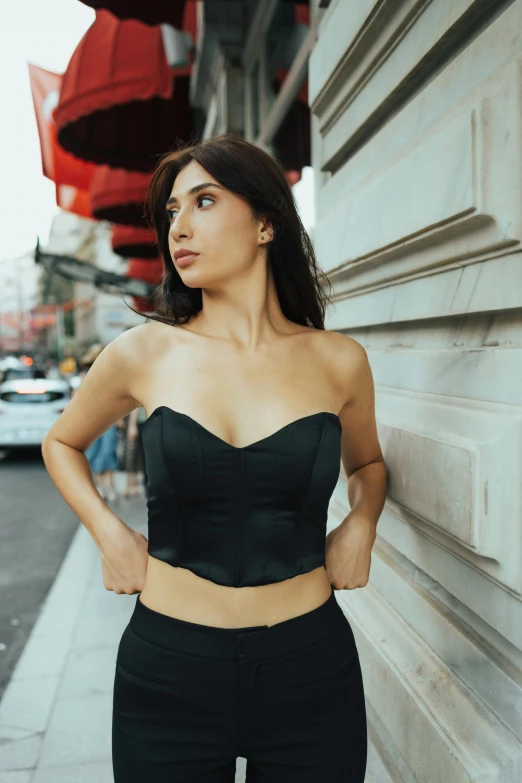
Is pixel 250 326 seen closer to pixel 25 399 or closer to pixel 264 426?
pixel 264 426

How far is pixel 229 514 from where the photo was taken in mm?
1367

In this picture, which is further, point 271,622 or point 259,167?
point 259,167

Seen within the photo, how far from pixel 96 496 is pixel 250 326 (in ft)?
1.75

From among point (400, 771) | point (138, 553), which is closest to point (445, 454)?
point (138, 553)

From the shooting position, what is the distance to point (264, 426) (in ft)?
4.58

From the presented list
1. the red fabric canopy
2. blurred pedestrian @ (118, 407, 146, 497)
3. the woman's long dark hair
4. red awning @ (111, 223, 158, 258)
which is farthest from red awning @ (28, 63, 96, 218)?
the woman's long dark hair

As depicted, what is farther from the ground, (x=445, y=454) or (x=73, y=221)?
(x=73, y=221)

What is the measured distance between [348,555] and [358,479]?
23 cm

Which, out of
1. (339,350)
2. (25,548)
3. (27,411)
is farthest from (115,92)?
(27,411)

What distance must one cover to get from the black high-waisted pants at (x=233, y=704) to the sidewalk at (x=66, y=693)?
161 cm

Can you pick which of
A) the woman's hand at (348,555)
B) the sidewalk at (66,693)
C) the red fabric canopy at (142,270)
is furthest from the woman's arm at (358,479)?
the red fabric canopy at (142,270)

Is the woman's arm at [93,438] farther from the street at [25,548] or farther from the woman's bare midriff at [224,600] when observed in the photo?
the street at [25,548]

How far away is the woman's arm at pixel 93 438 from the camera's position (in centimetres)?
151

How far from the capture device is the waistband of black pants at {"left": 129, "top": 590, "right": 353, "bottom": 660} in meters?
1.34
